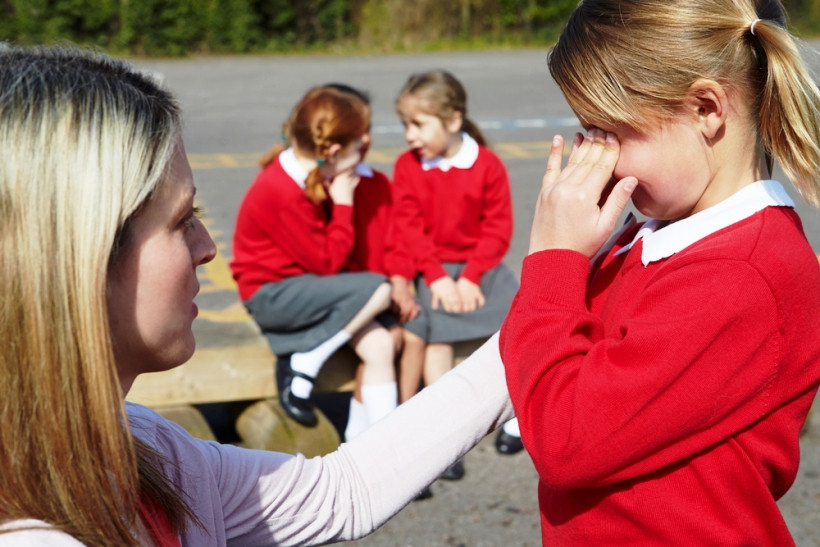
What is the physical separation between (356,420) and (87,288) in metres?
2.91

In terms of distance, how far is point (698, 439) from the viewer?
1.58 metres

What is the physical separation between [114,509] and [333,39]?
2226 centimetres

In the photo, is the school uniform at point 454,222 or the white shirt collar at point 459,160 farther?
the white shirt collar at point 459,160

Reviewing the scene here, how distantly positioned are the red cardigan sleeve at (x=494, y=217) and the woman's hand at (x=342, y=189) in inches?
25.0

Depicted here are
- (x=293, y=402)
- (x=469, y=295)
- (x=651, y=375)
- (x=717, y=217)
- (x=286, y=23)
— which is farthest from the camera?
(x=286, y=23)

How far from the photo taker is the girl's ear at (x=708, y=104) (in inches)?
64.1

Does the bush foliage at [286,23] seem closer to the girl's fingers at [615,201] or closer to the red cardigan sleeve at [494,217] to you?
the red cardigan sleeve at [494,217]

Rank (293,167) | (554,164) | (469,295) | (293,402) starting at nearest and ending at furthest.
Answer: (554,164) → (293,402) → (293,167) → (469,295)

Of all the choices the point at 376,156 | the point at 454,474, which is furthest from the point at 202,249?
the point at 376,156

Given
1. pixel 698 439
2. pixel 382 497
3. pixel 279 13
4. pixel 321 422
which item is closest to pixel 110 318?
pixel 382 497

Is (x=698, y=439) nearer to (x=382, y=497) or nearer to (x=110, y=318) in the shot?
(x=382, y=497)

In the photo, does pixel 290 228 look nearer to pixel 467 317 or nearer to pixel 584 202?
pixel 467 317

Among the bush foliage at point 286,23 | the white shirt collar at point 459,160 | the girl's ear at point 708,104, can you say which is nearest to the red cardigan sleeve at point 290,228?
the white shirt collar at point 459,160

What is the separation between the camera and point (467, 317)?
4312 millimetres
